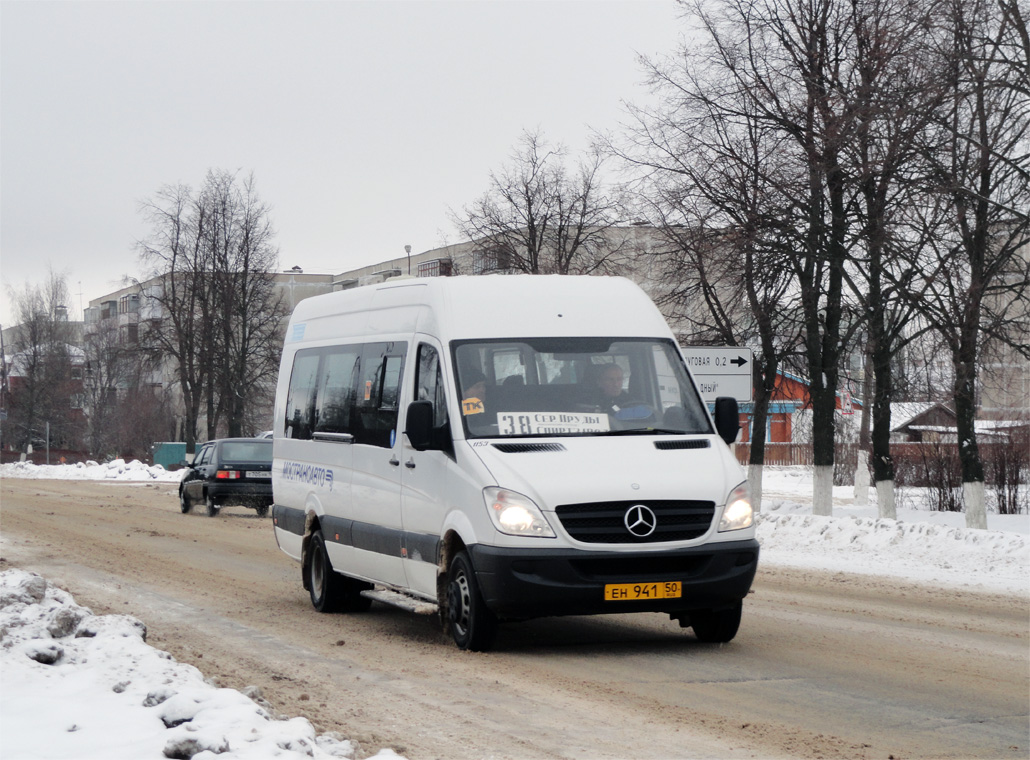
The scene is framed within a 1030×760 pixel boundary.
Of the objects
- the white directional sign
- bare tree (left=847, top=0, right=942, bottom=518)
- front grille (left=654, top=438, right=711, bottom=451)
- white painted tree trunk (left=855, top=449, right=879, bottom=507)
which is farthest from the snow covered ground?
white painted tree trunk (left=855, top=449, right=879, bottom=507)

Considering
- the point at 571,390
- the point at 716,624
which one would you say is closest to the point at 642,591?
the point at 716,624

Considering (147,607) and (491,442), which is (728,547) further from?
(147,607)

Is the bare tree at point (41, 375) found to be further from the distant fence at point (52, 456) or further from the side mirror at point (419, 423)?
the side mirror at point (419, 423)

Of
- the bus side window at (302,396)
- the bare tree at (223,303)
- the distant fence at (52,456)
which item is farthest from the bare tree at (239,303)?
the bus side window at (302,396)

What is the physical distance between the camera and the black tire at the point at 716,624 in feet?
31.1

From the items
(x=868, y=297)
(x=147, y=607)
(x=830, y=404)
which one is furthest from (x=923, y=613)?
(x=830, y=404)

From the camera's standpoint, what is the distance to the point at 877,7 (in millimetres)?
24078

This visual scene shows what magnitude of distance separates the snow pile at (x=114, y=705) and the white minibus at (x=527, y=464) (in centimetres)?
226

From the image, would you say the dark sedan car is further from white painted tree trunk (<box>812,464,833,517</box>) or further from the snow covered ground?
the snow covered ground

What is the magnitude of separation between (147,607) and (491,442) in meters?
4.31

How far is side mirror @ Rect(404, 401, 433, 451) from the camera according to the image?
9.48m

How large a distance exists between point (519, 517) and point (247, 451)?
821 inches

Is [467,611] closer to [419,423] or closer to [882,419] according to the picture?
[419,423]

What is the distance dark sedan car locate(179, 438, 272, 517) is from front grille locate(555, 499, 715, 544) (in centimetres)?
2024
